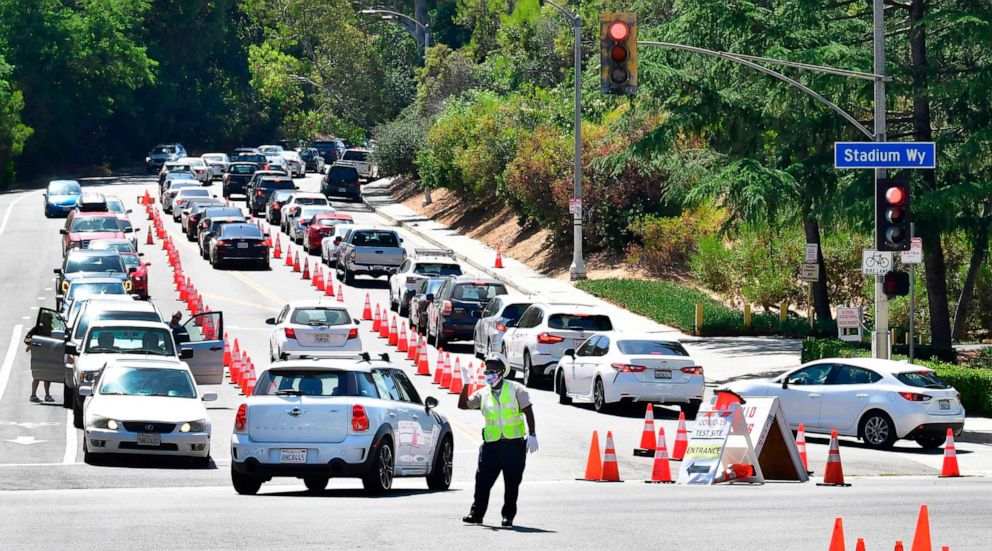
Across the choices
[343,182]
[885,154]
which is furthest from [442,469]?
[343,182]

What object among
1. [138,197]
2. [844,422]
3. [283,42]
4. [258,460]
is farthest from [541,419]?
[283,42]

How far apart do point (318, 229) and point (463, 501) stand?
41.5m

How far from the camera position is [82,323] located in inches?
1145

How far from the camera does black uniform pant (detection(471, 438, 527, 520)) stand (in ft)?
49.9

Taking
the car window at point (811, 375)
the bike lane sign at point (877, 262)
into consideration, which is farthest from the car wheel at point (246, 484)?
the bike lane sign at point (877, 262)

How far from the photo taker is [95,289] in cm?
3722

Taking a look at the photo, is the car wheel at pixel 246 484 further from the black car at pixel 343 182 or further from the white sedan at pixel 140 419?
the black car at pixel 343 182

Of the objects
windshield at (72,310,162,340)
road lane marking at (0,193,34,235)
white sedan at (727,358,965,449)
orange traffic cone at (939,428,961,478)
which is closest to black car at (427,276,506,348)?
windshield at (72,310,162,340)

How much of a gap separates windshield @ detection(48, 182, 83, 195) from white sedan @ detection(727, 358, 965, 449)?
5252 cm

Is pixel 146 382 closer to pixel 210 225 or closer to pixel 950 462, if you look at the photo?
pixel 950 462

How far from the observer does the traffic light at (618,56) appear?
24719 millimetres

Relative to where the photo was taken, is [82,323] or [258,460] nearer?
[258,460]

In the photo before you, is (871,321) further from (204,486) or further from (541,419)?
(204,486)

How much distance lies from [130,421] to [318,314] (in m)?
12.2
